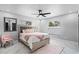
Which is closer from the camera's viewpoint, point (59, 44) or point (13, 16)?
point (13, 16)

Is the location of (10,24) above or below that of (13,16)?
below

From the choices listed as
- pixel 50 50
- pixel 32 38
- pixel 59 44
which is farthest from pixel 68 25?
pixel 32 38

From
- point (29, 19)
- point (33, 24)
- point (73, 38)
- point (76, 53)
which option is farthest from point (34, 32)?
point (76, 53)

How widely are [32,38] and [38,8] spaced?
0.77 meters

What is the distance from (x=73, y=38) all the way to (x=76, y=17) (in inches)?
20.9

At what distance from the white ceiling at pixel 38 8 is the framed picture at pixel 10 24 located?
8.8 inches

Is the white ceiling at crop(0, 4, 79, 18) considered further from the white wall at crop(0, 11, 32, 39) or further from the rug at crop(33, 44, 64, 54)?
the rug at crop(33, 44, 64, 54)

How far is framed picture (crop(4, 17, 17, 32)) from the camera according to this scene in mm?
2304

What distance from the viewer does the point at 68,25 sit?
2375mm

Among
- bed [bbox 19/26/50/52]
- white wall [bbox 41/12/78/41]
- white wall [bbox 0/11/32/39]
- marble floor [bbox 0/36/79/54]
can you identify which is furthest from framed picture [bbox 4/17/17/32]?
white wall [bbox 41/12/78/41]

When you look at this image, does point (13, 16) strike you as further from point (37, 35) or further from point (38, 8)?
point (37, 35)

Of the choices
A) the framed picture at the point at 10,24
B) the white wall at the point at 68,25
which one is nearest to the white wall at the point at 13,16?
the framed picture at the point at 10,24

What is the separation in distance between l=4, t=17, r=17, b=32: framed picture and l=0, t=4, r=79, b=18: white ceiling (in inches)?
8.8

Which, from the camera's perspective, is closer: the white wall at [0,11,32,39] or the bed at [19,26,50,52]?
the white wall at [0,11,32,39]
